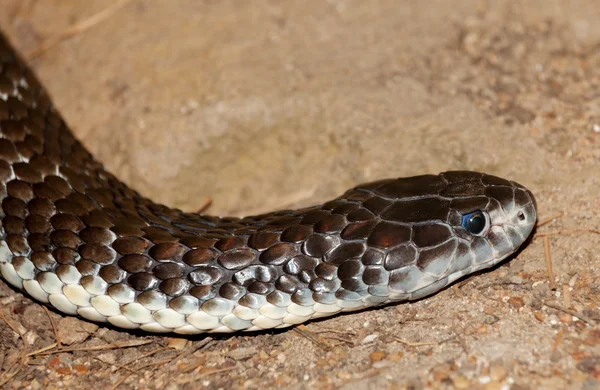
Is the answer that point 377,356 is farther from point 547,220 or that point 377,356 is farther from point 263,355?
point 547,220

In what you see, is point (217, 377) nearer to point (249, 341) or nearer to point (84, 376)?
point (249, 341)

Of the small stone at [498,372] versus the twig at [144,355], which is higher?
the twig at [144,355]

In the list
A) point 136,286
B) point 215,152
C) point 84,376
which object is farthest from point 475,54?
point 84,376

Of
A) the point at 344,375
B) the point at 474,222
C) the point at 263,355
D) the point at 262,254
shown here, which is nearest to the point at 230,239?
the point at 262,254

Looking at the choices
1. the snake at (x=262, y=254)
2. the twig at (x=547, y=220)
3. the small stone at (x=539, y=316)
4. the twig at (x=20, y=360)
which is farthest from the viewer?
the twig at (x=547, y=220)

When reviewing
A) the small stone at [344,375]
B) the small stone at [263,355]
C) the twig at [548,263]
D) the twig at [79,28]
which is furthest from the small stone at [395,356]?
the twig at [79,28]

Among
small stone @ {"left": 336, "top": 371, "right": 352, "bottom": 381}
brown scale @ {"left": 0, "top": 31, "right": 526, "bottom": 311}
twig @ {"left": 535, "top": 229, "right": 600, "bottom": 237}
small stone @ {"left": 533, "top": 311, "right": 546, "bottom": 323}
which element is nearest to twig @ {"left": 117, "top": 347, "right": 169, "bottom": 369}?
brown scale @ {"left": 0, "top": 31, "right": 526, "bottom": 311}

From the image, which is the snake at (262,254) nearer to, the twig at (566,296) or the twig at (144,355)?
the twig at (144,355)

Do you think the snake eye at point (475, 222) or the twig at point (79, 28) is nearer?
the snake eye at point (475, 222)
